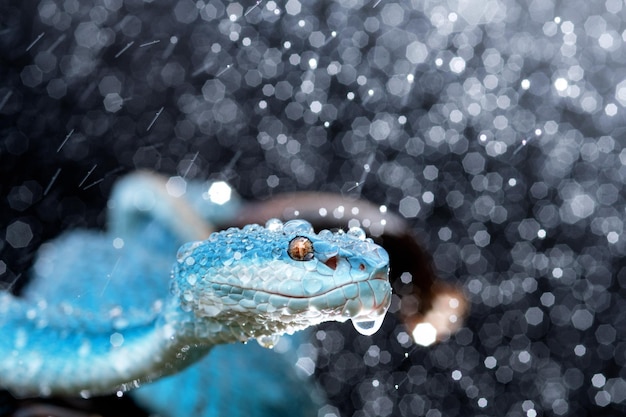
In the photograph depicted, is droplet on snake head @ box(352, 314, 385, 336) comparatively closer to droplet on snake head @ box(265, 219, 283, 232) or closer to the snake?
the snake

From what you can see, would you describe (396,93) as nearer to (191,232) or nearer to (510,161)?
(510,161)

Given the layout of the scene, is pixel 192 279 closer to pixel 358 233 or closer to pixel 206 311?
pixel 206 311

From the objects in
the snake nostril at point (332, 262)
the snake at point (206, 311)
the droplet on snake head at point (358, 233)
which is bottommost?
the snake at point (206, 311)

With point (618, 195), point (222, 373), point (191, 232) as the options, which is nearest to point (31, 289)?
point (191, 232)

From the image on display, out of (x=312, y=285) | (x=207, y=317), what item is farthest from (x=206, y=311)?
(x=312, y=285)

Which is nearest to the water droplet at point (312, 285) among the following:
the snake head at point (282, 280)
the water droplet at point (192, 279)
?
the snake head at point (282, 280)

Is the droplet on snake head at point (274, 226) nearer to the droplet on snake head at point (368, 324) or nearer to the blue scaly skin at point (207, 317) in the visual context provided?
the blue scaly skin at point (207, 317)

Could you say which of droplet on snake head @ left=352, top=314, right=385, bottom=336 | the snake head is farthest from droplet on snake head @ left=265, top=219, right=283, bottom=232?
droplet on snake head @ left=352, top=314, right=385, bottom=336
